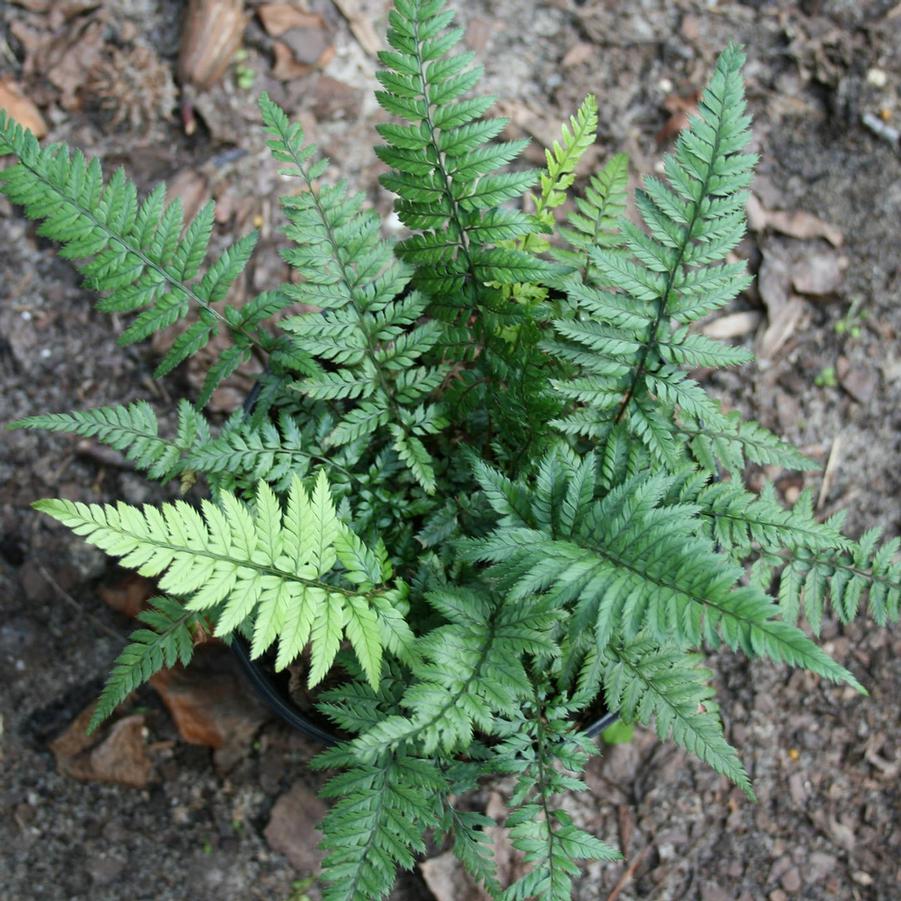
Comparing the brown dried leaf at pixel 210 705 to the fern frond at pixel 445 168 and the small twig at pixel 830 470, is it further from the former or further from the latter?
the small twig at pixel 830 470

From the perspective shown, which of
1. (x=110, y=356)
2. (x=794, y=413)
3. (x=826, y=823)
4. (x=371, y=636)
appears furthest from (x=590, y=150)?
(x=826, y=823)

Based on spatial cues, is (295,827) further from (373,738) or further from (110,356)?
(110,356)

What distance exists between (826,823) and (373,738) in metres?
1.78

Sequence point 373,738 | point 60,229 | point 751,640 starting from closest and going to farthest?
point 751,640 → point 373,738 → point 60,229

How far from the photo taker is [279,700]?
90.1 inches

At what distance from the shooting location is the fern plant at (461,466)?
1.75 meters

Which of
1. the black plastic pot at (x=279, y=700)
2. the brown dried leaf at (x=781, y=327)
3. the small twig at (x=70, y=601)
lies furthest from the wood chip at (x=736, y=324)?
the small twig at (x=70, y=601)

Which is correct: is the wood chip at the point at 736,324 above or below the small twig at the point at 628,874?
above

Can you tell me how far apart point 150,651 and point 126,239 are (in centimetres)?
95

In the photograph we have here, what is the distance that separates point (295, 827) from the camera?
2.69 m

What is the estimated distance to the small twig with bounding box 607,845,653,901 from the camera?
2661 millimetres

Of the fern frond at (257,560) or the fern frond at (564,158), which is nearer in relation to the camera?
the fern frond at (257,560)

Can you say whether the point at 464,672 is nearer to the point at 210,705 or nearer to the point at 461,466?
the point at 461,466

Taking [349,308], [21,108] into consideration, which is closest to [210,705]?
[349,308]
